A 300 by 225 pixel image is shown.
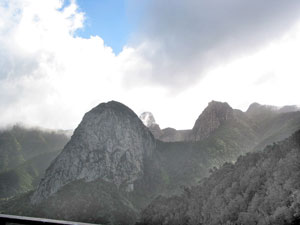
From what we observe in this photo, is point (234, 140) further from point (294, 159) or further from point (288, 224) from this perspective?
point (288, 224)

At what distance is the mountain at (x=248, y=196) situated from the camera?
5112 centimetres

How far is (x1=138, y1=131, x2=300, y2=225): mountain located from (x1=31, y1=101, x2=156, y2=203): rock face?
52.3 metres

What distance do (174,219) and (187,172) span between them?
72.8 meters

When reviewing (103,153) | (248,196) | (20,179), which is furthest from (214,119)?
(20,179)

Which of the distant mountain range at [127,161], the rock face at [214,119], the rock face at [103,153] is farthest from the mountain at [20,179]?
the rock face at [214,119]

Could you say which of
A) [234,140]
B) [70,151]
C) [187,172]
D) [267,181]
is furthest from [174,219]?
[234,140]

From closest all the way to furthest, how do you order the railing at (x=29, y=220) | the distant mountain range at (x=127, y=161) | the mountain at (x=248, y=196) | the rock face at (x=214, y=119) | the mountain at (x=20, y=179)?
1. the railing at (x=29, y=220)
2. the mountain at (x=248, y=196)
3. the distant mountain range at (x=127, y=161)
4. the mountain at (x=20, y=179)
5. the rock face at (x=214, y=119)

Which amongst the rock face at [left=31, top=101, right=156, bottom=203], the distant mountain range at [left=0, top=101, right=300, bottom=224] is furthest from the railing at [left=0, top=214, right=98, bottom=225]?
the rock face at [left=31, top=101, right=156, bottom=203]

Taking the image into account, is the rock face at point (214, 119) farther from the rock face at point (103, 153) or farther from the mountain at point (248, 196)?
the mountain at point (248, 196)

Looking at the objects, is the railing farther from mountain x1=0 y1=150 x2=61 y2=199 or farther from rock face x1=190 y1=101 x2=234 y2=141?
rock face x1=190 y1=101 x2=234 y2=141

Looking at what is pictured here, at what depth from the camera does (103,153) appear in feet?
487

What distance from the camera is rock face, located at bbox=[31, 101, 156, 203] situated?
452ft

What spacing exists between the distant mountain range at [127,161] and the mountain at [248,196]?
11559 mm

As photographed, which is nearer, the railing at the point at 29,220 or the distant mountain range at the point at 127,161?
the railing at the point at 29,220
